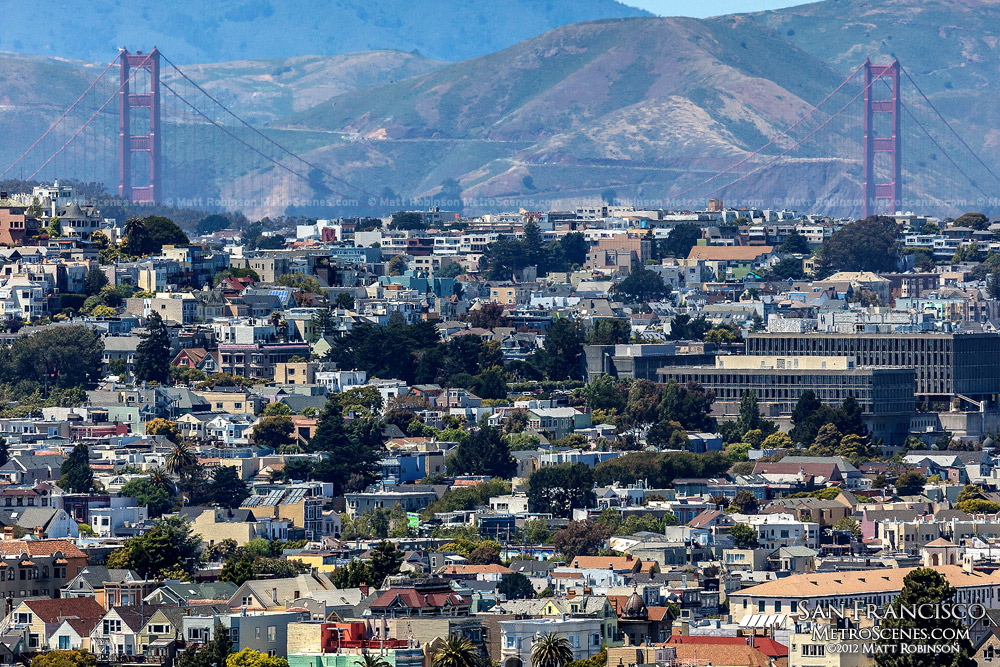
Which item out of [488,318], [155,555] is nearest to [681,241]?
[488,318]

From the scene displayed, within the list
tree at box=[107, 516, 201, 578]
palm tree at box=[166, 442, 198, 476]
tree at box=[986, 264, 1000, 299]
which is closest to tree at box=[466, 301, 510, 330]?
tree at box=[986, 264, 1000, 299]

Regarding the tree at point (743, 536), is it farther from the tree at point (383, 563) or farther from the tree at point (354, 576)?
the tree at point (354, 576)

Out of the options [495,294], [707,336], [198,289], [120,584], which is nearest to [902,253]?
[495,294]

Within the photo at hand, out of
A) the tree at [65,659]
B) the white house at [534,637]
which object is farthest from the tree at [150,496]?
the white house at [534,637]

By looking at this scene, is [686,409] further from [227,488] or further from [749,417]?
[227,488]

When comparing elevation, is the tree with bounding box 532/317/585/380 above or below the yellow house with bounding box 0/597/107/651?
above

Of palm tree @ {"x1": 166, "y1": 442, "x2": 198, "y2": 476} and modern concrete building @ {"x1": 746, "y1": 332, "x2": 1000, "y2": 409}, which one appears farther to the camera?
modern concrete building @ {"x1": 746, "y1": 332, "x2": 1000, "y2": 409}

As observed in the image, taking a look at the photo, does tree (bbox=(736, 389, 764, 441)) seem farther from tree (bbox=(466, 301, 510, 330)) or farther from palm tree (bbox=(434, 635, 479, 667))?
→ palm tree (bbox=(434, 635, 479, 667))
